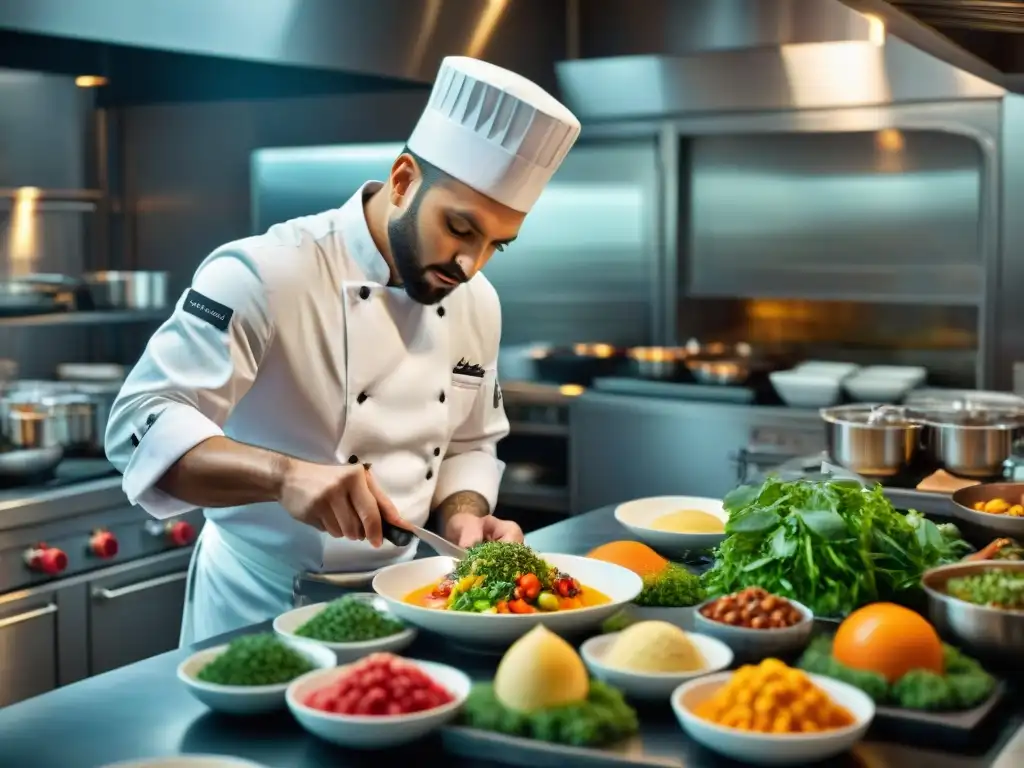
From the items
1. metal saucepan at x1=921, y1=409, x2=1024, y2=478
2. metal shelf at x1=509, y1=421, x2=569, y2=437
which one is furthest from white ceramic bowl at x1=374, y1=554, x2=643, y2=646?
metal shelf at x1=509, y1=421, x2=569, y2=437

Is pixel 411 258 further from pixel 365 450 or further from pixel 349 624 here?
pixel 349 624

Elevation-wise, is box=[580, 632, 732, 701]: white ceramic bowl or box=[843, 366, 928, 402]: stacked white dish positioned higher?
box=[843, 366, 928, 402]: stacked white dish

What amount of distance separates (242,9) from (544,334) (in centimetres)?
184

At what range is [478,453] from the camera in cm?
275

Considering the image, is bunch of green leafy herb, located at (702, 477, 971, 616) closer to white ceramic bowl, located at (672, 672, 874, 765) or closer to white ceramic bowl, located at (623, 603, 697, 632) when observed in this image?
white ceramic bowl, located at (623, 603, 697, 632)

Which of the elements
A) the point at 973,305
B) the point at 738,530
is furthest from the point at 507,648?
the point at 973,305

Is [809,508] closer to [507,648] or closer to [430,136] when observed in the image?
[507,648]

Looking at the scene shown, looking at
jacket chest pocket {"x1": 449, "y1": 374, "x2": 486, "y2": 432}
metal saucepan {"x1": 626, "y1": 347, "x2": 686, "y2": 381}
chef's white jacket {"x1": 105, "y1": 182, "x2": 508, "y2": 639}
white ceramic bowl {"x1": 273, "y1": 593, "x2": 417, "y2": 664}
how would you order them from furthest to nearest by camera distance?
metal saucepan {"x1": 626, "y1": 347, "x2": 686, "y2": 381} < jacket chest pocket {"x1": 449, "y1": 374, "x2": 486, "y2": 432} < chef's white jacket {"x1": 105, "y1": 182, "x2": 508, "y2": 639} < white ceramic bowl {"x1": 273, "y1": 593, "x2": 417, "y2": 664}

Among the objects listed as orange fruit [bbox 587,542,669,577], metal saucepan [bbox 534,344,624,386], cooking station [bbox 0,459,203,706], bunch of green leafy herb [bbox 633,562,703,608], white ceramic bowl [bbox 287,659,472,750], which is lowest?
cooking station [bbox 0,459,203,706]

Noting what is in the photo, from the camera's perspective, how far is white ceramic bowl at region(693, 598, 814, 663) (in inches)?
69.3

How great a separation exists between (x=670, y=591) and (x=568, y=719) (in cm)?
60

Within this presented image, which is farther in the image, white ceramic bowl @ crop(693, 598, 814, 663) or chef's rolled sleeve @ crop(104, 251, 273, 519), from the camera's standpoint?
chef's rolled sleeve @ crop(104, 251, 273, 519)

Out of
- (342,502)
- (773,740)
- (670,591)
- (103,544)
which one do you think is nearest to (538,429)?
(103,544)

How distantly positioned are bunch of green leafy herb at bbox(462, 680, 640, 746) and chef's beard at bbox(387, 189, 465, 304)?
37.7 inches
